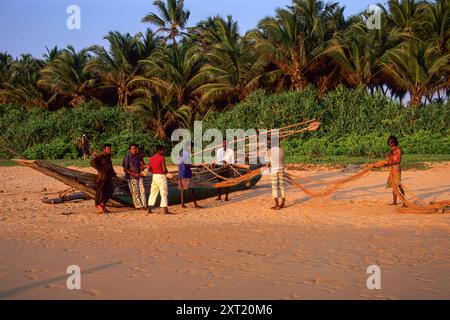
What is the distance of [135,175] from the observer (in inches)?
351

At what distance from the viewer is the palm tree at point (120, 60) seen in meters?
26.9

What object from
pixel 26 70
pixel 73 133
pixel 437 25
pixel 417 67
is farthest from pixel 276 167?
pixel 26 70

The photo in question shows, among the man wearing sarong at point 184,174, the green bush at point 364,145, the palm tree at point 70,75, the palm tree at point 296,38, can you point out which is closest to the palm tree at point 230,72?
the palm tree at point 296,38

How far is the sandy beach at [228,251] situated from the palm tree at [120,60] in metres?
18.4

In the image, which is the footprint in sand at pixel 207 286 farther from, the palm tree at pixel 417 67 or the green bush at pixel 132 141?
the palm tree at pixel 417 67

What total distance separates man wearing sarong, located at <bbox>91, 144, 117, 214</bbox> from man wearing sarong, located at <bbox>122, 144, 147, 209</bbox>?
0.35m

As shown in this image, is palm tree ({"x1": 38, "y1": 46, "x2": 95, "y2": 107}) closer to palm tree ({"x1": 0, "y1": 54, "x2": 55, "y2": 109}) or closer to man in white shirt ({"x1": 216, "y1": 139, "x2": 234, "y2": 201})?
palm tree ({"x1": 0, "y1": 54, "x2": 55, "y2": 109})

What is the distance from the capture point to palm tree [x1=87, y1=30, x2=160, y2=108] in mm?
26891

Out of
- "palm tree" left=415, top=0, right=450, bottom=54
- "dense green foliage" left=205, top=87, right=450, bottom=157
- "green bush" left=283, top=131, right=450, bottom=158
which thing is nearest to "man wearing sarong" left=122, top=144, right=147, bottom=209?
"green bush" left=283, top=131, right=450, bottom=158
